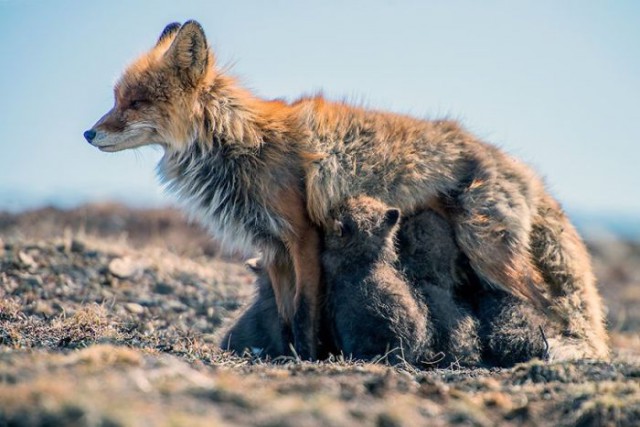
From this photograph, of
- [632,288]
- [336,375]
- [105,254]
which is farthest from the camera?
[632,288]

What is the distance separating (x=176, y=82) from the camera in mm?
8133

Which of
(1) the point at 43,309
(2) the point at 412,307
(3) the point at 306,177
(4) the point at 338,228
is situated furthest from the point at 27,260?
(2) the point at 412,307

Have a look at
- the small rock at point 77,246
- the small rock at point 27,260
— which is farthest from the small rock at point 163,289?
the small rock at point 27,260

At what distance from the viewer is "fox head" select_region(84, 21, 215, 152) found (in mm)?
8055

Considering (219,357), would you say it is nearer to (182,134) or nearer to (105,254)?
(182,134)

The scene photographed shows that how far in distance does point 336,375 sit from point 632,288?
1399cm

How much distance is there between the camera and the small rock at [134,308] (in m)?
10.1

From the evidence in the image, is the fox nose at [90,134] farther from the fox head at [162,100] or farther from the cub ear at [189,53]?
the cub ear at [189,53]

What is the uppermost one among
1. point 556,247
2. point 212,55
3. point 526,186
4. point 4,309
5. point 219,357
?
point 212,55

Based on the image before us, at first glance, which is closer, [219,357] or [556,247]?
[219,357]

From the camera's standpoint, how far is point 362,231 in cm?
786

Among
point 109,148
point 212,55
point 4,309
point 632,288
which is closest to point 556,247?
point 212,55

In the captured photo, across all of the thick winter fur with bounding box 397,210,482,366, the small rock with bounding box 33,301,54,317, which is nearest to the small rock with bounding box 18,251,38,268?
the small rock with bounding box 33,301,54,317

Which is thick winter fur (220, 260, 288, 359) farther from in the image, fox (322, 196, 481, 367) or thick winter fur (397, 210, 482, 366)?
thick winter fur (397, 210, 482, 366)
